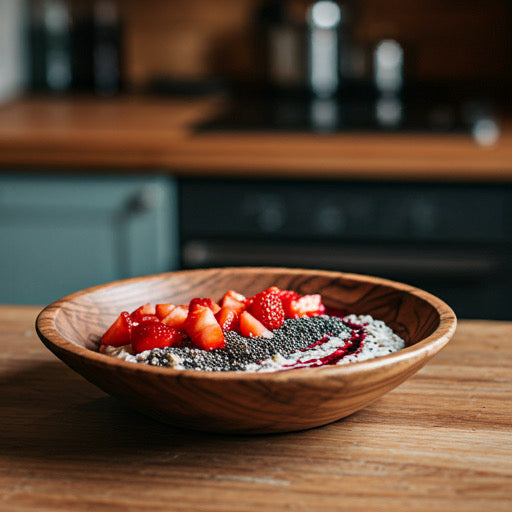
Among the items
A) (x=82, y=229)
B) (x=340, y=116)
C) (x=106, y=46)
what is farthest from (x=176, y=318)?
(x=106, y=46)

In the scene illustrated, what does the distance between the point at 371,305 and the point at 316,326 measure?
13 cm

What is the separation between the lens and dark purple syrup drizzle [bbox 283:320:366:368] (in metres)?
0.74

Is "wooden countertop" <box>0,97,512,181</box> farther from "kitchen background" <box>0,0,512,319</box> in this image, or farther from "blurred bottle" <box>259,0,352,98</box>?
"blurred bottle" <box>259,0,352,98</box>

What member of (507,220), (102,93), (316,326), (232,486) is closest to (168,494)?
(232,486)

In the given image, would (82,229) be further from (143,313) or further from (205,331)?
(205,331)

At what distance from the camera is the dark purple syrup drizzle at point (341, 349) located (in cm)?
74

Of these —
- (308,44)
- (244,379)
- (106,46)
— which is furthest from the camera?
(106,46)

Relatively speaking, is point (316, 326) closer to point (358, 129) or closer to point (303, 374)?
point (303, 374)

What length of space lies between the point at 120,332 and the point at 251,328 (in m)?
0.13

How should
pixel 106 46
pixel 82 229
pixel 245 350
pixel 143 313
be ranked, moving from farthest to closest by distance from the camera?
pixel 106 46, pixel 82 229, pixel 143 313, pixel 245 350

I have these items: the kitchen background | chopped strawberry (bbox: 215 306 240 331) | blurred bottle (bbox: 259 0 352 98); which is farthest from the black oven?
chopped strawberry (bbox: 215 306 240 331)

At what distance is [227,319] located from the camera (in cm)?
82

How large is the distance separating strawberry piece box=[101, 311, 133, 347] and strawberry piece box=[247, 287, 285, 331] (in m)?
0.13

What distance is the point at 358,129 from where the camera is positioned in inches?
78.3
